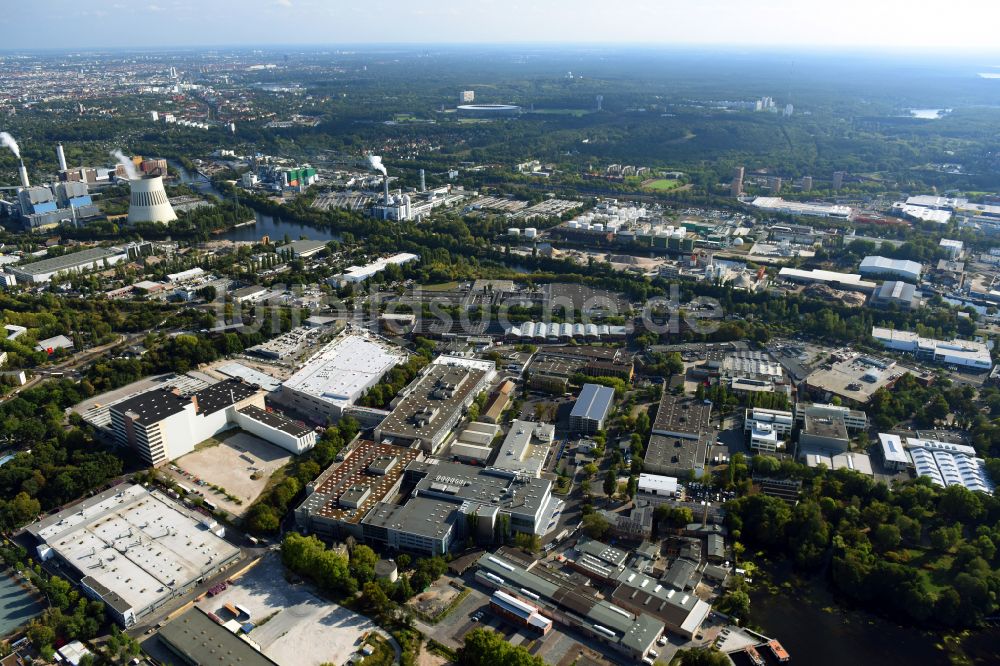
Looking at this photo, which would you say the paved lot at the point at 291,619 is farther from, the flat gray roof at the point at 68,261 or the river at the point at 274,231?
the river at the point at 274,231

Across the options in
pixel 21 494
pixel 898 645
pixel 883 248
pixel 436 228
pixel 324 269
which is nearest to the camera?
pixel 898 645

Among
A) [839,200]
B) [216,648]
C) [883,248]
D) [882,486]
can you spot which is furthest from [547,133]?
[216,648]

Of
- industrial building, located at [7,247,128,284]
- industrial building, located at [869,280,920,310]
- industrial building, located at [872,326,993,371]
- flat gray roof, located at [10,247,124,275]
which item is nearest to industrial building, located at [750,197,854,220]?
industrial building, located at [869,280,920,310]

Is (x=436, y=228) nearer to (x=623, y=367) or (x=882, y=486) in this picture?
(x=623, y=367)

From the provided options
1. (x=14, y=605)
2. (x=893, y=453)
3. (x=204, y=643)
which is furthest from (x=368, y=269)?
(x=893, y=453)

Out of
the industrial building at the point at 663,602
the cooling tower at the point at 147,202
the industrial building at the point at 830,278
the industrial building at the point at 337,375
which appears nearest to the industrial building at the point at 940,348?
the industrial building at the point at 830,278

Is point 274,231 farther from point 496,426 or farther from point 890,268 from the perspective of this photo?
point 890,268
